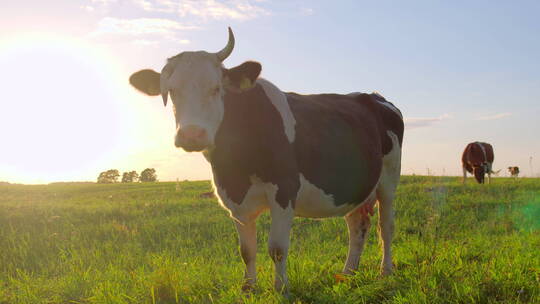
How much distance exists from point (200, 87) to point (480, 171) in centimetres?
2054

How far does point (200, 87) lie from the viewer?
4727 millimetres

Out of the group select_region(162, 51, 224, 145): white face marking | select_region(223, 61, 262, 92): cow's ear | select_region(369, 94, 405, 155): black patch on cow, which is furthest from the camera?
select_region(369, 94, 405, 155): black patch on cow

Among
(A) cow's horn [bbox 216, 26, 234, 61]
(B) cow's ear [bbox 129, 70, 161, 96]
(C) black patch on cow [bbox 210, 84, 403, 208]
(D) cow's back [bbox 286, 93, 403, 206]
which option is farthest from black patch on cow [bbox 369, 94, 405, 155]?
(B) cow's ear [bbox 129, 70, 161, 96]

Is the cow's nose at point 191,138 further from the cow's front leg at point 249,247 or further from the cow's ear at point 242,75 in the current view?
the cow's front leg at point 249,247

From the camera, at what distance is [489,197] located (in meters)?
14.3

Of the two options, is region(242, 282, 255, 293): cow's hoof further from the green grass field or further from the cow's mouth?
the cow's mouth

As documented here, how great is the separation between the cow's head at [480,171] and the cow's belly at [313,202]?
1834 cm

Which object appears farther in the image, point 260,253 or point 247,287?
point 260,253

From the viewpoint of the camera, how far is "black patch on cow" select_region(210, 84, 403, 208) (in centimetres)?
516

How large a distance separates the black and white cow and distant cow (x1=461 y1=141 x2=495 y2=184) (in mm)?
17379

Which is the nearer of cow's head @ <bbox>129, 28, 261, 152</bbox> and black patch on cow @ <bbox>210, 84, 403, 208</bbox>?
cow's head @ <bbox>129, 28, 261, 152</bbox>

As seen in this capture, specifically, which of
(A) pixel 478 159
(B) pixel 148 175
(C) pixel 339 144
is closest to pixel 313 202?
(C) pixel 339 144

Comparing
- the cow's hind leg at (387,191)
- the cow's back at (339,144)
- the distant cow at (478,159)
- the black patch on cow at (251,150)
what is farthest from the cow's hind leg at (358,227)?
the distant cow at (478,159)

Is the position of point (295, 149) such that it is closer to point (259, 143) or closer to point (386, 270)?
point (259, 143)
